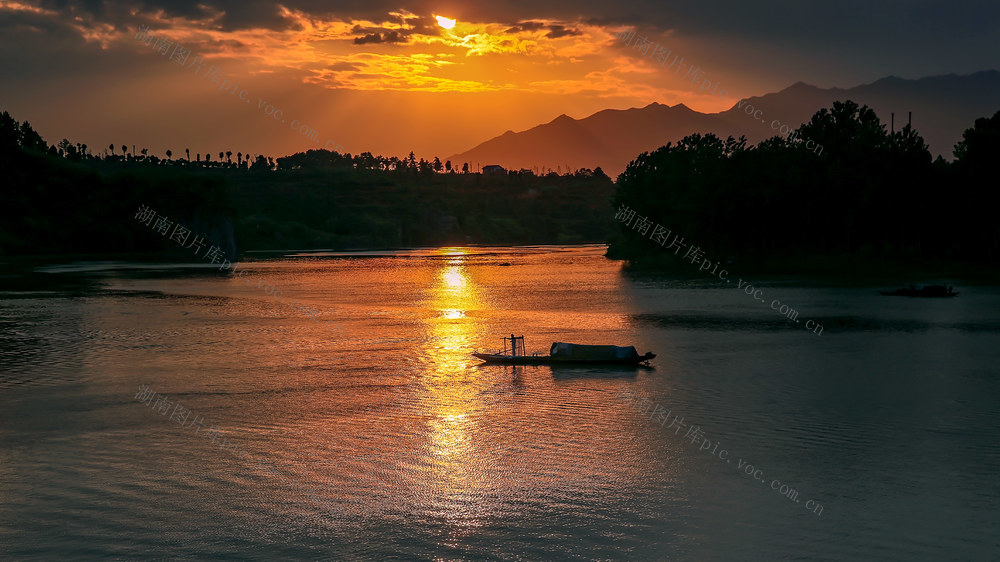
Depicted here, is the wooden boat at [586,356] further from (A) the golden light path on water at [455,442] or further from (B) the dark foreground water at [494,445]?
(A) the golden light path on water at [455,442]

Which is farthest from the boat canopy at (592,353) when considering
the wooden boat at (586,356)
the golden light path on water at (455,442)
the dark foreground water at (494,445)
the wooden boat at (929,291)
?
the wooden boat at (929,291)

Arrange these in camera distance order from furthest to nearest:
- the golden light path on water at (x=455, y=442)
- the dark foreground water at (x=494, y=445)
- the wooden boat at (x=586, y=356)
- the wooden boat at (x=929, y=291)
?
1. the wooden boat at (x=929, y=291)
2. the wooden boat at (x=586, y=356)
3. the golden light path on water at (x=455, y=442)
4. the dark foreground water at (x=494, y=445)

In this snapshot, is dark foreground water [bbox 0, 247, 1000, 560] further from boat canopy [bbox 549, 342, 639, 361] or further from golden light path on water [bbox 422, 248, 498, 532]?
boat canopy [bbox 549, 342, 639, 361]

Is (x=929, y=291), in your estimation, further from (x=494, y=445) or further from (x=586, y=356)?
(x=494, y=445)

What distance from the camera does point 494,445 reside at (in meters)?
28.2

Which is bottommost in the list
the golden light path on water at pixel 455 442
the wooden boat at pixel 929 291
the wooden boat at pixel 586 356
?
the golden light path on water at pixel 455 442

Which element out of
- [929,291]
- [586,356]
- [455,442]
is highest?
[929,291]

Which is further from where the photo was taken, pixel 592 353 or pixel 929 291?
pixel 929 291

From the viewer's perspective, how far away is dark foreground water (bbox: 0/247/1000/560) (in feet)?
64.9

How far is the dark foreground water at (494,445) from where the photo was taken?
1978 cm

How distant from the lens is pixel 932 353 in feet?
165

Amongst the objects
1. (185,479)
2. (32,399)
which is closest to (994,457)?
(185,479)

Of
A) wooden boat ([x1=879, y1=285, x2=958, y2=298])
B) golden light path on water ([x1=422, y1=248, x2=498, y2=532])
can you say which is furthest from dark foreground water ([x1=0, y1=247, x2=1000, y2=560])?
wooden boat ([x1=879, y1=285, x2=958, y2=298])

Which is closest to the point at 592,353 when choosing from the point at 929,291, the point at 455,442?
the point at 455,442
